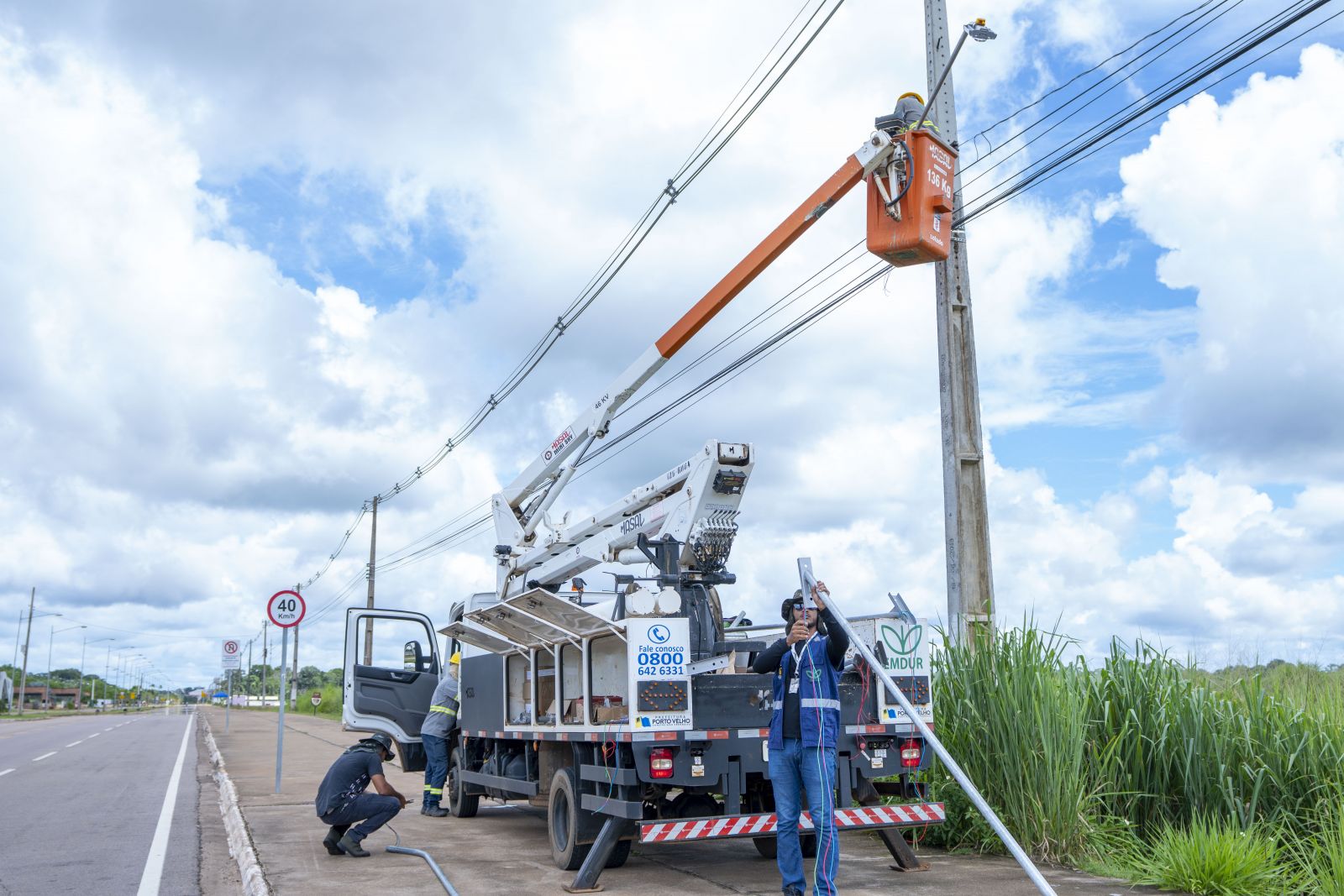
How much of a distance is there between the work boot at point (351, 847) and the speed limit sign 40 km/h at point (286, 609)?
7.13 m

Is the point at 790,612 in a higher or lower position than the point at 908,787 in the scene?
higher

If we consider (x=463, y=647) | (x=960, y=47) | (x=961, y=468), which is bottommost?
(x=463, y=647)

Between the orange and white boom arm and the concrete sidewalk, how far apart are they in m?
3.79

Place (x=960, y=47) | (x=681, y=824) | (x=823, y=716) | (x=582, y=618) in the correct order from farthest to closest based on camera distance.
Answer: (x=960, y=47) → (x=582, y=618) → (x=681, y=824) → (x=823, y=716)

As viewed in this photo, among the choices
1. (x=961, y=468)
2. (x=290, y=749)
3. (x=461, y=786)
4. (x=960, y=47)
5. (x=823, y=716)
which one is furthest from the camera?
(x=290, y=749)

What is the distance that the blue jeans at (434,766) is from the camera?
13.1m

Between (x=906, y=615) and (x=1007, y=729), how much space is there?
1264 millimetres

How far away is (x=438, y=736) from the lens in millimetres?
13141

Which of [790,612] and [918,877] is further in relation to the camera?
[918,877]

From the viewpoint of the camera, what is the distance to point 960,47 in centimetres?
952

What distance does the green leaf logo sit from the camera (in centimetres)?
913

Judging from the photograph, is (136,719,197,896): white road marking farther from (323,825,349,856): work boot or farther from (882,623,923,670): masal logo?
(882,623,923,670): masal logo

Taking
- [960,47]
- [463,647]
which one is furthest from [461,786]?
[960,47]

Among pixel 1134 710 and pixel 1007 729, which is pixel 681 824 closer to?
pixel 1007 729
